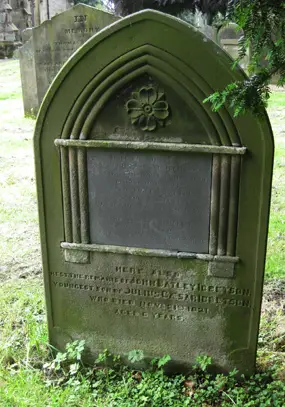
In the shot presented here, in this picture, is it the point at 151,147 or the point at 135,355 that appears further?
the point at 135,355

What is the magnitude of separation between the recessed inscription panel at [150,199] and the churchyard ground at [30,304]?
907mm

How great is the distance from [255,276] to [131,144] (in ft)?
3.31

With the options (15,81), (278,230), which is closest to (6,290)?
(278,230)

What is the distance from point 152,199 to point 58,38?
6.49 metres

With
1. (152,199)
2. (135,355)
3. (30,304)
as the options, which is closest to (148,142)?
(152,199)

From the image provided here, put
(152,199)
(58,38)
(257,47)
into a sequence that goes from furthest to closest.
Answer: (58,38) < (152,199) < (257,47)

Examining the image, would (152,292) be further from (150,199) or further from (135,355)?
(150,199)

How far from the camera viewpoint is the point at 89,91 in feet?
8.11

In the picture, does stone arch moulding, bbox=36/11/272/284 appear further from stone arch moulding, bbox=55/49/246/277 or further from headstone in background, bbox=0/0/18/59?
headstone in background, bbox=0/0/18/59

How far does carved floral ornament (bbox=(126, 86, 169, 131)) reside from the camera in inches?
94.6

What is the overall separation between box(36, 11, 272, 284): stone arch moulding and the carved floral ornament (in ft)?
0.27

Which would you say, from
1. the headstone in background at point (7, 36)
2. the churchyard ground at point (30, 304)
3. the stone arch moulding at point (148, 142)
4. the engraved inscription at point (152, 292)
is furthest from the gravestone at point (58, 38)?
the headstone in background at point (7, 36)

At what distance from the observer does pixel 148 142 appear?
2477mm

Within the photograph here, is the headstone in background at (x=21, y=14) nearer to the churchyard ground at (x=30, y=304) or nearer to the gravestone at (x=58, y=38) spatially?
the gravestone at (x=58, y=38)
